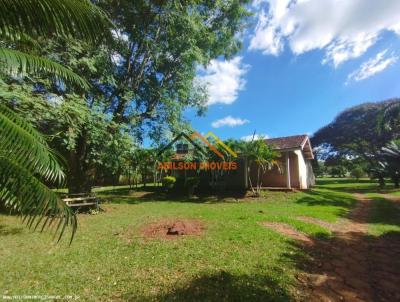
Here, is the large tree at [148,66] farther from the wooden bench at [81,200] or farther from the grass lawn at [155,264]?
the grass lawn at [155,264]

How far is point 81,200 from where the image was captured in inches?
481

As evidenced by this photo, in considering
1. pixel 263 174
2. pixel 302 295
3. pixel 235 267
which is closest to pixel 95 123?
pixel 235 267

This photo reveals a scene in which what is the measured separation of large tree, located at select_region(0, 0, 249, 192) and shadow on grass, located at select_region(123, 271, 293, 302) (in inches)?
337

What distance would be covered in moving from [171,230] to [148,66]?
412 inches

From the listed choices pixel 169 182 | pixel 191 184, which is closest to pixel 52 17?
pixel 191 184

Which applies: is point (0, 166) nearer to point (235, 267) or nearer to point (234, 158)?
point (235, 267)

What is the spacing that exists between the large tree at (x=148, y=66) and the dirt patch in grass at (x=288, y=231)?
7.89 meters

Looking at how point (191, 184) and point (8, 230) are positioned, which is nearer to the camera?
point (8, 230)

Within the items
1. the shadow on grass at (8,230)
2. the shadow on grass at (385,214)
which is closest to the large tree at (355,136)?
the shadow on grass at (385,214)

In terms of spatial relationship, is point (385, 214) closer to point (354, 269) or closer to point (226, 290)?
point (354, 269)

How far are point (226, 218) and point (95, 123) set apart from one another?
22.2ft

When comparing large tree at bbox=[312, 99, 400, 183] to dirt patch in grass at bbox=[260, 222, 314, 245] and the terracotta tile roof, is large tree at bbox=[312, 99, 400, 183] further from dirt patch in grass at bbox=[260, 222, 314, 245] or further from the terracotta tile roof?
dirt patch in grass at bbox=[260, 222, 314, 245]

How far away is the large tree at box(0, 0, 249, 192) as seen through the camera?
12602 mm

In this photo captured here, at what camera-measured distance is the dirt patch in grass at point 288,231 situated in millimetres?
7642
